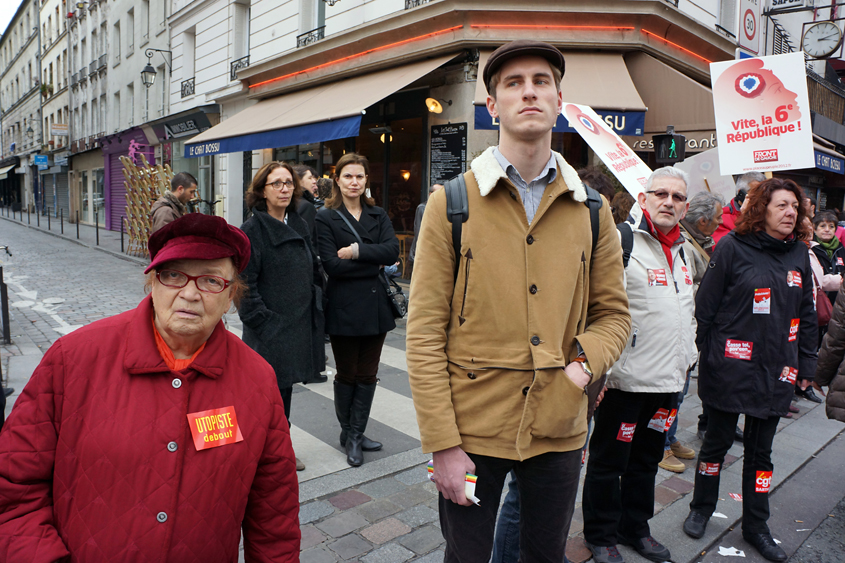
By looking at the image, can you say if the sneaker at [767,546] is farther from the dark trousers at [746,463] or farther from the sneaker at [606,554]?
the sneaker at [606,554]

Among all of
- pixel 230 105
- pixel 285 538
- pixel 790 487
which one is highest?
pixel 230 105

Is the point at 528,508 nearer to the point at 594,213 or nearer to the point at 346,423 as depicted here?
the point at 594,213

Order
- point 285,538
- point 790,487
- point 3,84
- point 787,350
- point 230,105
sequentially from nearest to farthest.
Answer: point 285,538, point 787,350, point 790,487, point 230,105, point 3,84

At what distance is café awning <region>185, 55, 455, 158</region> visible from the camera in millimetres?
9773

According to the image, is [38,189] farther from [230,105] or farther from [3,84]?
[230,105]

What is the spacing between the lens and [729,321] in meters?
3.28

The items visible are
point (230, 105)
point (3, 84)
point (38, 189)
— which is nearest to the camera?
point (230, 105)

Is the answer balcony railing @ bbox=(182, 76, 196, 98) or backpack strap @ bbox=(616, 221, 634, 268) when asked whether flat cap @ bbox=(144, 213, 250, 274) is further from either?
balcony railing @ bbox=(182, 76, 196, 98)

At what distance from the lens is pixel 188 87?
1978 centimetres

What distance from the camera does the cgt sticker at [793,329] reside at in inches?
128

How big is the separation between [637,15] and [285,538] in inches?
404

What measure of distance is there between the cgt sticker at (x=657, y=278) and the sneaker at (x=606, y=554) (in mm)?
1325

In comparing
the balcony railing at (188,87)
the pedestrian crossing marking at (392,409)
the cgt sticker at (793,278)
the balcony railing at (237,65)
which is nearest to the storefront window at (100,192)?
the balcony railing at (188,87)

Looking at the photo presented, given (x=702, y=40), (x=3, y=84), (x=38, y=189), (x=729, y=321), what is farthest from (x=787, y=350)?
(x=3, y=84)
